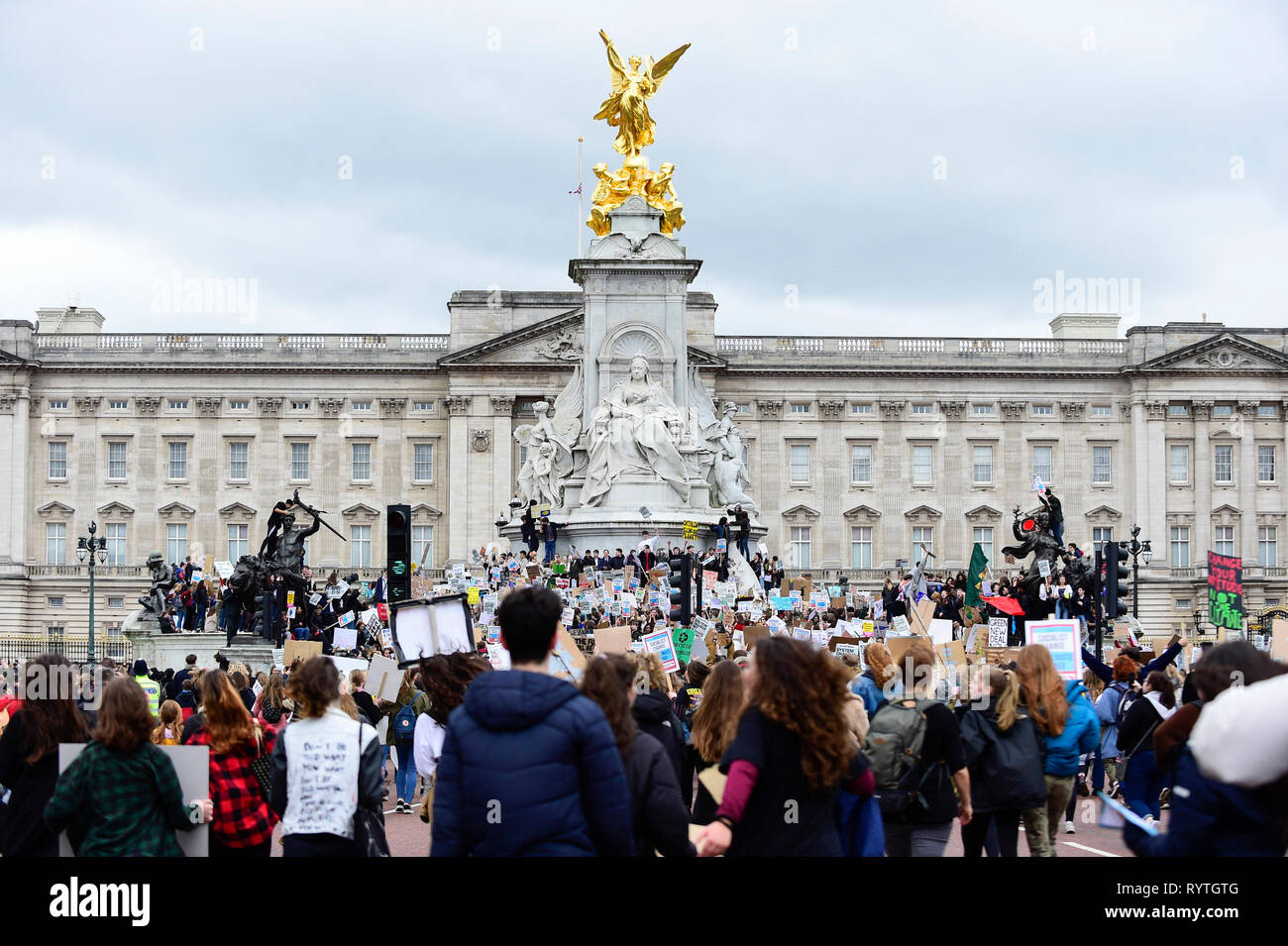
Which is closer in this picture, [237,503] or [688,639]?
[688,639]

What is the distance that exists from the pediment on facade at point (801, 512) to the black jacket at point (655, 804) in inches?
2854

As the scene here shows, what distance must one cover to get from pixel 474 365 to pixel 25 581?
23.1 m

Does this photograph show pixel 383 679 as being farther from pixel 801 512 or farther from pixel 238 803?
pixel 801 512

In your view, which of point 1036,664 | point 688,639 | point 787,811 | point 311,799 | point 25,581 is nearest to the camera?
point 787,811

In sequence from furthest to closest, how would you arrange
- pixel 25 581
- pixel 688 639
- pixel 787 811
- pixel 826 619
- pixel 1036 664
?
pixel 25 581 < pixel 826 619 < pixel 688 639 < pixel 1036 664 < pixel 787 811

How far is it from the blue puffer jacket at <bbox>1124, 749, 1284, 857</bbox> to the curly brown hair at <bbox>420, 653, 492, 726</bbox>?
510cm

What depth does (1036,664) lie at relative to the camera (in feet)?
34.4

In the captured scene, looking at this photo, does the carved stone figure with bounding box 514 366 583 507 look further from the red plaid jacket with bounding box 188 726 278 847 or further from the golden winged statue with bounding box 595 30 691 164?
the red plaid jacket with bounding box 188 726 278 847

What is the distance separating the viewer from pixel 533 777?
6320 millimetres

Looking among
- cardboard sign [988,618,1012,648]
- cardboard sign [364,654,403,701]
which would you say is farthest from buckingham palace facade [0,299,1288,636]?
cardboard sign [364,654,403,701]

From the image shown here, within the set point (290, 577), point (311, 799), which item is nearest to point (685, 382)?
point (290, 577)

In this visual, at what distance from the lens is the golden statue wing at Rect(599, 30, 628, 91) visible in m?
38.5

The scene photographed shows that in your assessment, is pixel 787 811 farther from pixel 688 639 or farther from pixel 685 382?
pixel 685 382

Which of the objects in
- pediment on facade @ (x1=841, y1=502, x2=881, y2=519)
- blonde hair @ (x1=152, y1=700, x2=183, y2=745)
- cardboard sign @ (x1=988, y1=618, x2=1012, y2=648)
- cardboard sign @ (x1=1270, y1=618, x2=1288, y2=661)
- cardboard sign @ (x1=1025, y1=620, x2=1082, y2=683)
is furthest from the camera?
pediment on facade @ (x1=841, y1=502, x2=881, y2=519)
